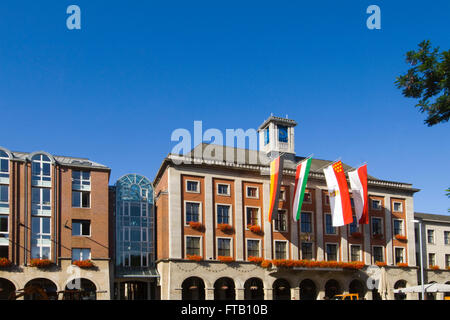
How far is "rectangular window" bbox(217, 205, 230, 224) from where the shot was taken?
51844mm

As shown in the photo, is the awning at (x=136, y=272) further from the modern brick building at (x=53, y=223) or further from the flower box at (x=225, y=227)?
the flower box at (x=225, y=227)

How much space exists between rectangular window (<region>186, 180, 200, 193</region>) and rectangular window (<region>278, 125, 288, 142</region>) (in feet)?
50.0

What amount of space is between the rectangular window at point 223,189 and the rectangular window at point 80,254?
14.8m

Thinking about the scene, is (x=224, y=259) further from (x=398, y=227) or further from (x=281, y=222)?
(x=398, y=227)

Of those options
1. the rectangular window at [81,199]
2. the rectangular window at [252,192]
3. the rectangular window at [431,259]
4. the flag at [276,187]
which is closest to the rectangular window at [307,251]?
the flag at [276,187]

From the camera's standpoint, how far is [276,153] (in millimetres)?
61344

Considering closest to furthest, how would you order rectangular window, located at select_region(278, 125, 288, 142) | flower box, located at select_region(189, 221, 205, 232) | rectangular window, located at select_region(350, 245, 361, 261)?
flower box, located at select_region(189, 221, 205, 232) → rectangular window, located at select_region(350, 245, 361, 261) → rectangular window, located at select_region(278, 125, 288, 142)

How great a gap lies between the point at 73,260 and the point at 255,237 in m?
18.9

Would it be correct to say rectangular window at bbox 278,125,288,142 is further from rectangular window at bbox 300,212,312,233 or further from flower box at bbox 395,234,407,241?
flower box at bbox 395,234,407,241

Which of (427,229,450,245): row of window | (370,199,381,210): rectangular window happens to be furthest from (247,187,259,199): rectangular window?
(427,229,450,245): row of window

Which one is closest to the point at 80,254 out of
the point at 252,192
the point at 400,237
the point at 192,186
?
the point at 192,186

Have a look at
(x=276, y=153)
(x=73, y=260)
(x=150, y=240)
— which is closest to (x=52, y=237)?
(x=73, y=260)

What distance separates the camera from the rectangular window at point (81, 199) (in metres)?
47.1

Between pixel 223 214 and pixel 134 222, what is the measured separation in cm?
949
